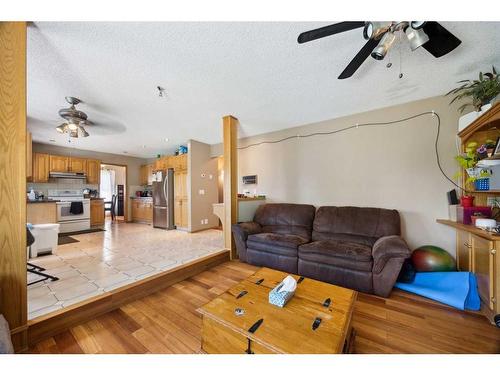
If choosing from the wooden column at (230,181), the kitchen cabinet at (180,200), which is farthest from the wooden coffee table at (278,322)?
the kitchen cabinet at (180,200)

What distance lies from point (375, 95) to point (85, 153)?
7362mm

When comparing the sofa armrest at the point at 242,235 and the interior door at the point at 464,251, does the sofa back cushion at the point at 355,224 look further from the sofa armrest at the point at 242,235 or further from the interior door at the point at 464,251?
the sofa armrest at the point at 242,235

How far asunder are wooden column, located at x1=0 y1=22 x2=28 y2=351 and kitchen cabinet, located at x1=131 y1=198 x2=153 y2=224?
16.0 ft

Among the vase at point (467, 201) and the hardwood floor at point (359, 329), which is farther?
the vase at point (467, 201)

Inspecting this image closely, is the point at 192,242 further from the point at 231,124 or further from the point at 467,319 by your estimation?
the point at 467,319

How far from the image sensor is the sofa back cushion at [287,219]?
120 inches

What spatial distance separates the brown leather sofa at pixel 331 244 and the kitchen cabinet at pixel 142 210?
4.13 m

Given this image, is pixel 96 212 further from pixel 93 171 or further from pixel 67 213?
pixel 93 171

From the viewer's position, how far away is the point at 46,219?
169 inches

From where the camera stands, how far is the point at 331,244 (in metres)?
2.38

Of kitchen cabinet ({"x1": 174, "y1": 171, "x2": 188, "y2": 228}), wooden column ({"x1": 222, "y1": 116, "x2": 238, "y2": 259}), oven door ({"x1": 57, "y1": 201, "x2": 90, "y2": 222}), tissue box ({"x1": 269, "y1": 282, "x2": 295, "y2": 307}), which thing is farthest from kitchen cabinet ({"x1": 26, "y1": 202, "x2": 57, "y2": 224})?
tissue box ({"x1": 269, "y1": 282, "x2": 295, "y2": 307})

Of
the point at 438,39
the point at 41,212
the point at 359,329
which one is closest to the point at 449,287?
the point at 359,329

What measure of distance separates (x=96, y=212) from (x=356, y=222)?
6703 millimetres

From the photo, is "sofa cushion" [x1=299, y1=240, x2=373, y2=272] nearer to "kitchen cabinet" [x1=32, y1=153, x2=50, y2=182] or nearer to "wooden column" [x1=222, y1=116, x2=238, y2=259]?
"wooden column" [x1=222, y1=116, x2=238, y2=259]
